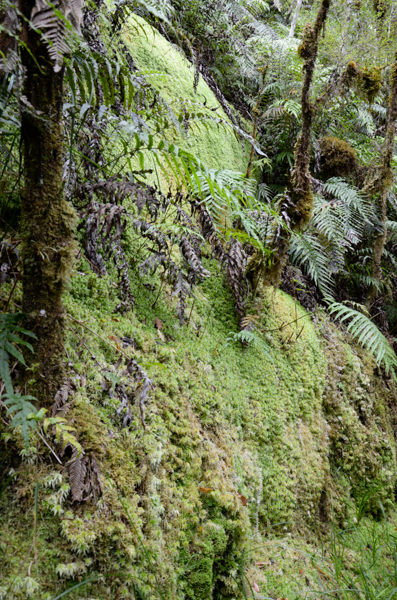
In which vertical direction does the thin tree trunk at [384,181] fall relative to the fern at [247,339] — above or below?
above

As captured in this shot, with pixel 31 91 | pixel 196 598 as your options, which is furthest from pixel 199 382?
pixel 31 91

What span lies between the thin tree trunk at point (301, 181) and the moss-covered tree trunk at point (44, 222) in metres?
2.18

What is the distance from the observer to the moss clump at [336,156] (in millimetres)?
5840

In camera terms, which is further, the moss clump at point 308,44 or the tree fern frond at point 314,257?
the tree fern frond at point 314,257

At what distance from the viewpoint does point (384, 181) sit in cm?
516

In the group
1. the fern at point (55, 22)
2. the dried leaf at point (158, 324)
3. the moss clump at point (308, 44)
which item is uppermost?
the moss clump at point (308, 44)

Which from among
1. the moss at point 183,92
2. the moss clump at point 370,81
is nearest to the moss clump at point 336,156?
the moss clump at point 370,81

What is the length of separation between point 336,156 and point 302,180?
9.91 ft

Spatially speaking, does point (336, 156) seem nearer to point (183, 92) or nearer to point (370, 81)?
point (370, 81)

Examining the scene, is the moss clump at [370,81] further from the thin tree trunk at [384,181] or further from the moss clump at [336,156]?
the moss clump at [336,156]

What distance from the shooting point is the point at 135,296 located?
8.66 ft

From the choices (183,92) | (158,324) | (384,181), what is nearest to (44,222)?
(158,324)

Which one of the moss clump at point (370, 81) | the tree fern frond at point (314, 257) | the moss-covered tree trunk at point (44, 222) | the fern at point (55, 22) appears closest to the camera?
the fern at point (55, 22)

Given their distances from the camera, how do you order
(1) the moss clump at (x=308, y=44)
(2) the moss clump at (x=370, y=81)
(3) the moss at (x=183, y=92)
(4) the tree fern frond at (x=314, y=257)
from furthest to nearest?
(2) the moss clump at (x=370, y=81) < (4) the tree fern frond at (x=314, y=257) < (3) the moss at (x=183, y=92) < (1) the moss clump at (x=308, y=44)
